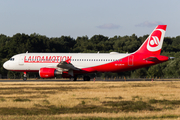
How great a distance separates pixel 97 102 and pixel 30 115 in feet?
21.3

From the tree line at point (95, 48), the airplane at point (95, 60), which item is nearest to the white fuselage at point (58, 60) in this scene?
the airplane at point (95, 60)

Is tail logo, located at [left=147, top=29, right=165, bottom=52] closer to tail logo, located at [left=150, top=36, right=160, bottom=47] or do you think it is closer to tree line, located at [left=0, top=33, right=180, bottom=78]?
tail logo, located at [left=150, top=36, right=160, bottom=47]

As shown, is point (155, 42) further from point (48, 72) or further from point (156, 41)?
point (48, 72)

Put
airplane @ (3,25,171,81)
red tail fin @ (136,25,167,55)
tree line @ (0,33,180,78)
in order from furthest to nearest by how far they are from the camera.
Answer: tree line @ (0,33,180,78) → red tail fin @ (136,25,167,55) → airplane @ (3,25,171,81)

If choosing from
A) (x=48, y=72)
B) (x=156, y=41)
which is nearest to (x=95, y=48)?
(x=156, y=41)

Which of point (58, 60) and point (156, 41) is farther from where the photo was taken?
point (156, 41)

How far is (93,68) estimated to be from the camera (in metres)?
49.8

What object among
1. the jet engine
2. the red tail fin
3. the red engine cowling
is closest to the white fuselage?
the jet engine

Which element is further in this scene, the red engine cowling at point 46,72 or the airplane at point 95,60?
the airplane at point 95,60

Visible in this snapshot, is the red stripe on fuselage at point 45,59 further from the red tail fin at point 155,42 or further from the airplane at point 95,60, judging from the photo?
the red tail fin at point 155,42

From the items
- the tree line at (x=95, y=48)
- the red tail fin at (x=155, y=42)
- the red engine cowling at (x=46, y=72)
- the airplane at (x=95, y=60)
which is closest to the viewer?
the red engine cowling at (x=46, y=72)

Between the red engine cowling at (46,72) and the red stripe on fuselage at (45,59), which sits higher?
the red stripe on fuselage at (45,59)

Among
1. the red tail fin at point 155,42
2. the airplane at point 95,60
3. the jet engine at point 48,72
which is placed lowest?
the jet engine at point 48,72

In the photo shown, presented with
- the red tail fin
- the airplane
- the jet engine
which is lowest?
the jet engine
